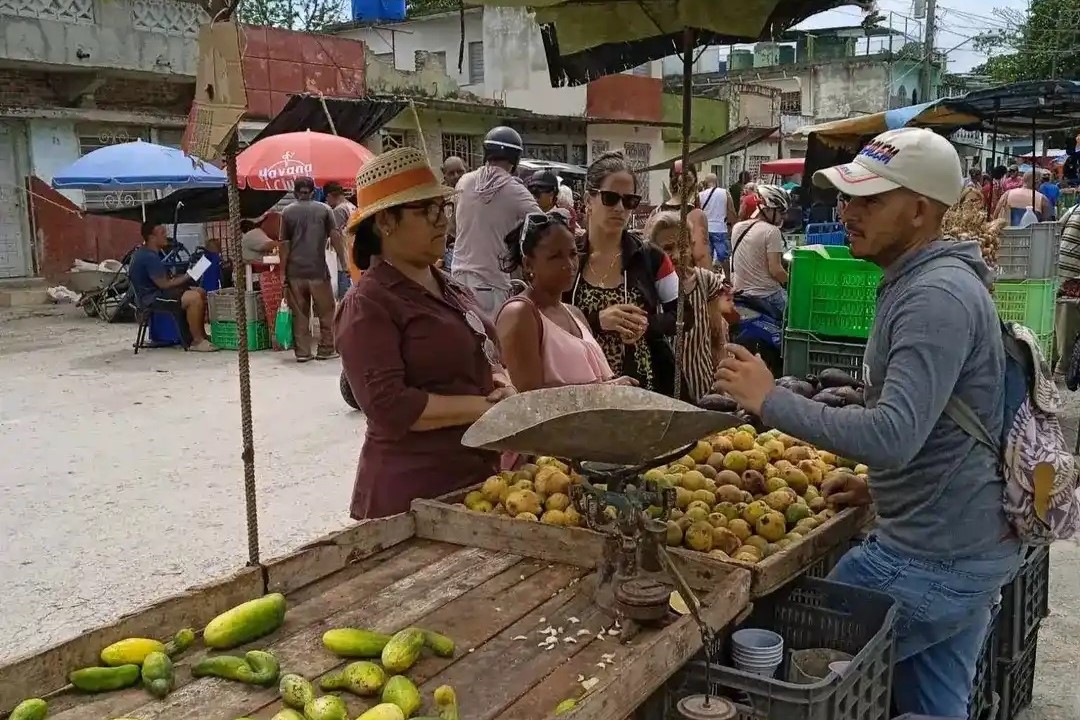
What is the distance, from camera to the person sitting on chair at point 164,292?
11.3 meters

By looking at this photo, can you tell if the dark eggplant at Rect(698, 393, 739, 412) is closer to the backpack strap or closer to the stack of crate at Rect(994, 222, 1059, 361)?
the backpack strap

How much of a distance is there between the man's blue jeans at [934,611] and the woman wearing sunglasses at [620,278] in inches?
72.9

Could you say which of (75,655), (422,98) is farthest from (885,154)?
(422,98)

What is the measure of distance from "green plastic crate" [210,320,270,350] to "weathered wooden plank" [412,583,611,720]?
9843 millimetres

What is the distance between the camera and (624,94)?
2644 centimetres

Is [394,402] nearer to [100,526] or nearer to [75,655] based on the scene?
[75,655]

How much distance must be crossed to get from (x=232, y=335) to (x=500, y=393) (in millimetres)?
9001

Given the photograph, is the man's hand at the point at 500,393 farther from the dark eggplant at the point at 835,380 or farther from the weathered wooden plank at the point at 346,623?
the dark eggplant at the point at 835,380

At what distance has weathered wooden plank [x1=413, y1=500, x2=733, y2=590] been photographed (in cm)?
233

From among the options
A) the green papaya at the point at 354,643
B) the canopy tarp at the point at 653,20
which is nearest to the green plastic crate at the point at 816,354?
the canopy tarp at the point at 653,20

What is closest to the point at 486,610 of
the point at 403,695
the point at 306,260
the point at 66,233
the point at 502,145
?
the point at 403,695

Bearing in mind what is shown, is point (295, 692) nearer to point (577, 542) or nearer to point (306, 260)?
point (577, 542)

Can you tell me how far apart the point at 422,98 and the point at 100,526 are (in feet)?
53.5

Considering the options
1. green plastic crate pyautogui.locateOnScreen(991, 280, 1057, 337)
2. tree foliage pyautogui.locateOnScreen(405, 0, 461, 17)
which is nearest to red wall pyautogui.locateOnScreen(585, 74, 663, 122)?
tree foliage pyautogui.locateOnScreen(405, 0, 461, 17)
